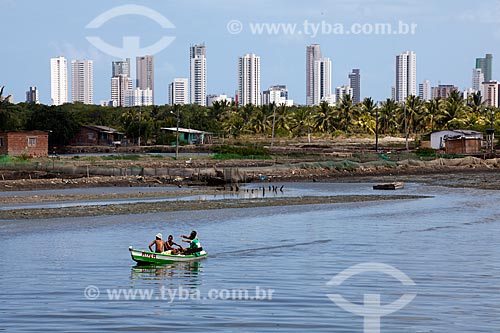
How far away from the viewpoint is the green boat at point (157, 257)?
76.5 ft

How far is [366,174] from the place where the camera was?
2862 inches

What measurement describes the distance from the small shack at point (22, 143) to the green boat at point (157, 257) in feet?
181

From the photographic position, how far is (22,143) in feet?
252

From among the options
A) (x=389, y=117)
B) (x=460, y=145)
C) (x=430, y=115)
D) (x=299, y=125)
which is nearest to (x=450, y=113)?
(x=430, y=115)

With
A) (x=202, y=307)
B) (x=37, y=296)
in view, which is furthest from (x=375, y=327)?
(x=37, y=296)

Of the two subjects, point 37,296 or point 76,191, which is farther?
point 76,191

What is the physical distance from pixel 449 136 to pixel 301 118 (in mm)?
49217

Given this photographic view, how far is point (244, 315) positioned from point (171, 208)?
25.4 m

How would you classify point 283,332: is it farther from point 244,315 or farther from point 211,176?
point 211,176

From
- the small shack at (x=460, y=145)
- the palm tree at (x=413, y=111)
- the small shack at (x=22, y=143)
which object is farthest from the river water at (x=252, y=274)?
the palm tree at (x=413, y=111)

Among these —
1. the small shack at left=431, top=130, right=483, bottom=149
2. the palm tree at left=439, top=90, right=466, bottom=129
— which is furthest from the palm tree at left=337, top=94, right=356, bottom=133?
the small shack at left=431, top=130, right=483, bottom=149

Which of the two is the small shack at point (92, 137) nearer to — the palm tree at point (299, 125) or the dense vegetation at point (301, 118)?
the dense vegetation at point (301, 118)

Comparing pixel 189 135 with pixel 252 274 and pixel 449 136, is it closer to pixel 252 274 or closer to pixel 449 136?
pixel 449 136

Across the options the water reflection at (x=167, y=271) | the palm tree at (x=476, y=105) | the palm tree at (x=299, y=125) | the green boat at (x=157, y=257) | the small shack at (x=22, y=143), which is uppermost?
the palm tree at (x=476, y=105)
